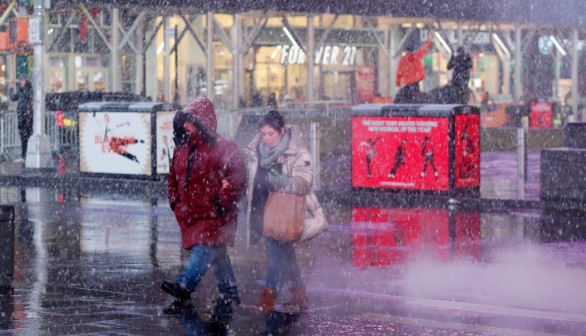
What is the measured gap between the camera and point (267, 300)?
33.3 feet

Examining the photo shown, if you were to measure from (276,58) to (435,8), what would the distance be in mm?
13718

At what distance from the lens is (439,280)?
38.1ft

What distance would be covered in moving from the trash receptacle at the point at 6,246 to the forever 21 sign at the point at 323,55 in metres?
42.8

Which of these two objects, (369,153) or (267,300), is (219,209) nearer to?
(267,300)

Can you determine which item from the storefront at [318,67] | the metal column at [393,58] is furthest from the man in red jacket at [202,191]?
the storefront at [318,67]

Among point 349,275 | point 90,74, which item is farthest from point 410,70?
point 90,74

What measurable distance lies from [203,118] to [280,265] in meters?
1.33

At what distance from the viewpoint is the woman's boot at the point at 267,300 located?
32.9 ft

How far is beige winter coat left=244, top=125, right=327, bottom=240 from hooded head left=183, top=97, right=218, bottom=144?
0.41 metres

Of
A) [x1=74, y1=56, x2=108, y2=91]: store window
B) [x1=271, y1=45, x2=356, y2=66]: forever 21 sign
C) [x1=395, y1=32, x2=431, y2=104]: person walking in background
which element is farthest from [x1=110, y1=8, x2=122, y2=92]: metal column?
[x1=271, y1=45, x2=356, y2=66]: forever 21 sign

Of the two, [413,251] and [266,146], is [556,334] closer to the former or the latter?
[266,146]

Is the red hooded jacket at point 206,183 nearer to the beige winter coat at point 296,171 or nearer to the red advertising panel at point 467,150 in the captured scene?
the beige winter coat at point 296,171

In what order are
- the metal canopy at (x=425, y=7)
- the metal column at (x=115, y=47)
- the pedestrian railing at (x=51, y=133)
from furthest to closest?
1. the metal column at (x=115, y=47)
2. the metal canopy at (x=425, y=7)
3. the pedestrian railing at (x=51, y=133)

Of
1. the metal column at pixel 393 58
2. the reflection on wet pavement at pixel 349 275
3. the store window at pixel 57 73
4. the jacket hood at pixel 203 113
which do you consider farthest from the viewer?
the metal column at pixel 393 58
